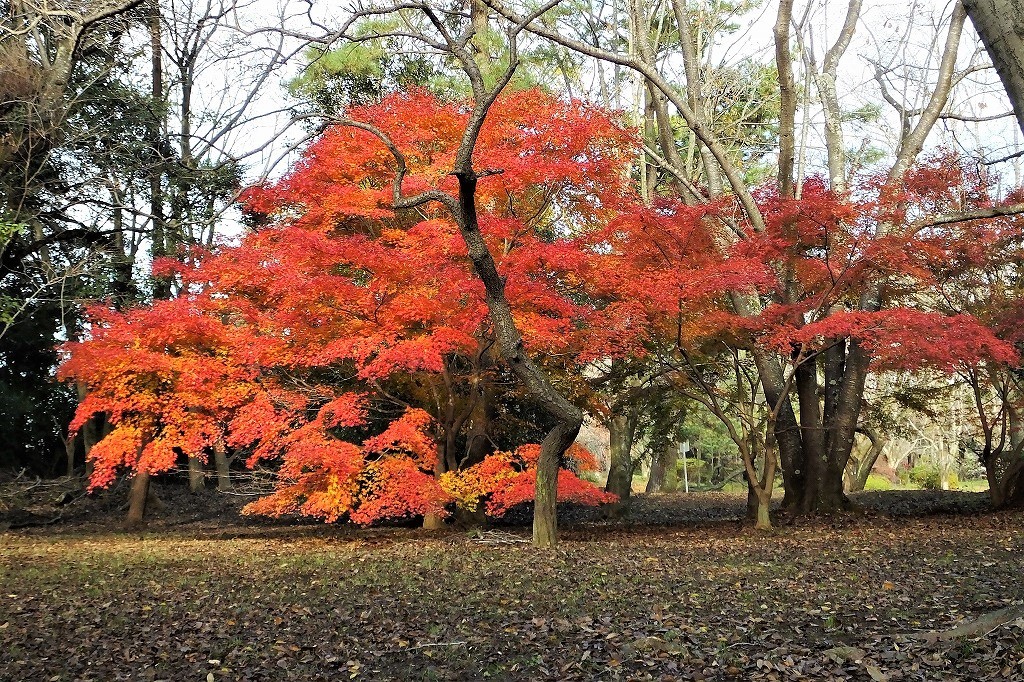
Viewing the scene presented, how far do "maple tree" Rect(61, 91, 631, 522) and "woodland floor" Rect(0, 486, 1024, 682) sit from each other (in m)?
1.19

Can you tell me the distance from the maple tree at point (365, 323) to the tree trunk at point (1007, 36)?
28.1 feet

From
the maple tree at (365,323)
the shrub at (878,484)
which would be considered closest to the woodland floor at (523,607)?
the maple tree at (365,323)

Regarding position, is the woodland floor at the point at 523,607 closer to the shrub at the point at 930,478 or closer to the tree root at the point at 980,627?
the tree root at the point at 980,627

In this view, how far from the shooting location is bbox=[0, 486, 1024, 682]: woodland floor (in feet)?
16.6

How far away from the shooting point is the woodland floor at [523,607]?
16.6 ft

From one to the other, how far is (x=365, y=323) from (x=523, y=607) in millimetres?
5938

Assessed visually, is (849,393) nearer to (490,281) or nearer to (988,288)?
(988,288)

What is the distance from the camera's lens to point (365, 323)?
1184 centimetres

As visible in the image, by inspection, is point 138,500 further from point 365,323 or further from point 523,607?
point 523,607

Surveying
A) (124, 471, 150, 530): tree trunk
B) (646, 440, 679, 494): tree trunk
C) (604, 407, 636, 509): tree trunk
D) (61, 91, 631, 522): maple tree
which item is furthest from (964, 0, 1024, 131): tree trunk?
(646, 440, 679, 494): tree trunk

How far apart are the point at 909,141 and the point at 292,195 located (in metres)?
9.61

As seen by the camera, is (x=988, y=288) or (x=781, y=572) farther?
(x=988, y=288)

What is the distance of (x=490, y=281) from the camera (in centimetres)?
930

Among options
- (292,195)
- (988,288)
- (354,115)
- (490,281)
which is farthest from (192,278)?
(988,288)
